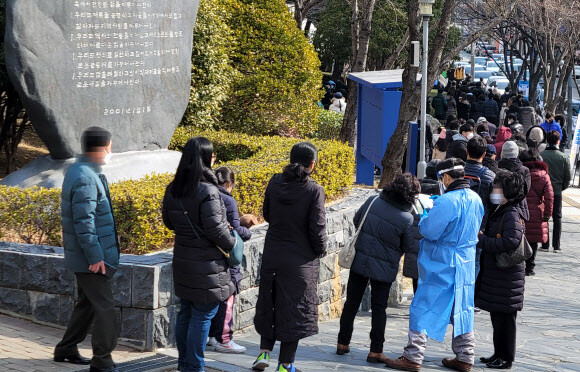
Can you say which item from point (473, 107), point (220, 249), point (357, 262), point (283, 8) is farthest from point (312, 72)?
point (473, 107)

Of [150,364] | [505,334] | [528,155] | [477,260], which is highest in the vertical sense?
[528,155]

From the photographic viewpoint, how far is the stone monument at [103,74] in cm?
816

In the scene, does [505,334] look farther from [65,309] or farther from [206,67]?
[206,67]

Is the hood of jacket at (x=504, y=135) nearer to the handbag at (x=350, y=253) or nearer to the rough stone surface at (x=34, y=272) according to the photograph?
the handbag at (x=350, y=253)

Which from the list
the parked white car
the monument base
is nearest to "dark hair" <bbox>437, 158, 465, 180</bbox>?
the monument base

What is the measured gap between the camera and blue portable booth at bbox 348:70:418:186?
15156mm

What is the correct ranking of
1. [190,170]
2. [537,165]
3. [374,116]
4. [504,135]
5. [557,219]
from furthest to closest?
[374,116], [504,135], [557,219], [537,165], [190,170]

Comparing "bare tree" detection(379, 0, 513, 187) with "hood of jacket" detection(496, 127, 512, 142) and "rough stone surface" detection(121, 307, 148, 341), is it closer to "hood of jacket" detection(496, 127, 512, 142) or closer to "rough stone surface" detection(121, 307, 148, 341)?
"hood of jacket" detection(496, 127, 512, 142)

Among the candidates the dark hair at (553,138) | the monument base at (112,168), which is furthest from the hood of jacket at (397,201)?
the dark hair at (553,138)

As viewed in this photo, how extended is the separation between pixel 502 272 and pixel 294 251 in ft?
6.27

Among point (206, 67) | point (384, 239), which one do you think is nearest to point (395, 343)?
point (384, 239)

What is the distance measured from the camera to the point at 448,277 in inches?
260

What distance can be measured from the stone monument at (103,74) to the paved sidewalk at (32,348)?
6.80 ft

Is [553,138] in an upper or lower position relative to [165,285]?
upper
